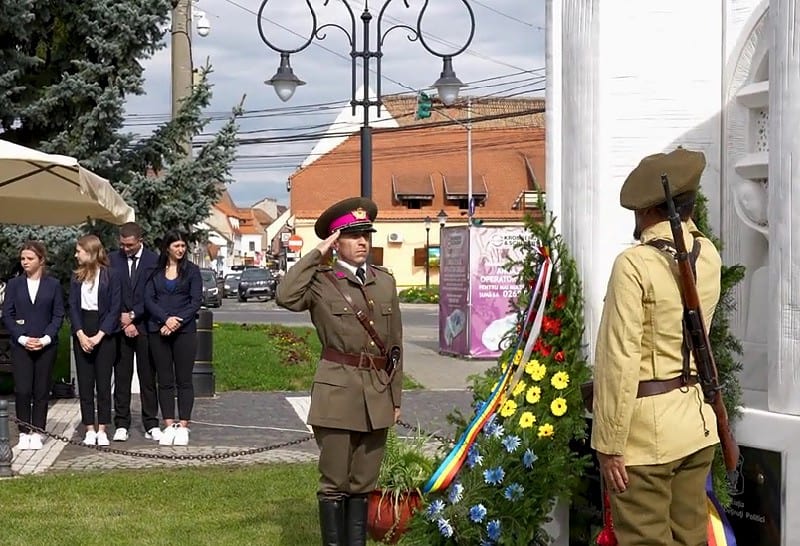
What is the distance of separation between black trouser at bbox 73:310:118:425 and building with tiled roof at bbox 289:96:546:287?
2095 inches

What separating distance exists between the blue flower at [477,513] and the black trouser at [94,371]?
578 centimetres

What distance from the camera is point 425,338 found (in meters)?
27.4

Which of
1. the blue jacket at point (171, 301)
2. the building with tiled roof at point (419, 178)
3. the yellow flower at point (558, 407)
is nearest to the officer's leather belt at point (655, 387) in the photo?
the yellow flower at point (558, 407)

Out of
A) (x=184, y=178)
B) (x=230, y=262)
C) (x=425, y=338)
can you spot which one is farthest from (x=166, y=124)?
(x=230, y=262)

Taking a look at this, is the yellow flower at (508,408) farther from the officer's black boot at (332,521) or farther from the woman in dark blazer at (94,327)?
the woman in dark blazer at (94,327)

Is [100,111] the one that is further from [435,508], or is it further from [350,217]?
[435,508]

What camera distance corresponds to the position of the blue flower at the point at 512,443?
5.52 m

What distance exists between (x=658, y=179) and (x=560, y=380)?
1472 mm

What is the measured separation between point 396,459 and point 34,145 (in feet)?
31.4

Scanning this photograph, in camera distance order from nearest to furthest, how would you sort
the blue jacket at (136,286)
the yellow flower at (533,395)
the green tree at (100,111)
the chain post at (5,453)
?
1. the yellow flower at (533,395)
2. the chain post at (5,453)
3. the blue jacket at (136,286)
4. the green tree at (100,111)

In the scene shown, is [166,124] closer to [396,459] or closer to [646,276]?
[396,459]

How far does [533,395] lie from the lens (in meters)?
5.57

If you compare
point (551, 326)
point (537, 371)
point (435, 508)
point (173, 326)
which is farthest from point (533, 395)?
point (173, 326)

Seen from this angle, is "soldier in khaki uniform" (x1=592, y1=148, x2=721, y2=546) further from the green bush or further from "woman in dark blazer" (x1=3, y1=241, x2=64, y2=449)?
the green bush
